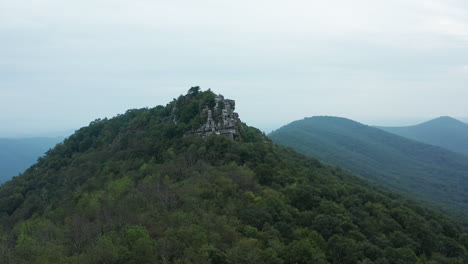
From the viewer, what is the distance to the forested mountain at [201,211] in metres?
23.1

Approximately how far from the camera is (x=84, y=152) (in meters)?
67.9

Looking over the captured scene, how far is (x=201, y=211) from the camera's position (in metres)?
29.3

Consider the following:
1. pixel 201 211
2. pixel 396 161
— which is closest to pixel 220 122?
pixel 201 211

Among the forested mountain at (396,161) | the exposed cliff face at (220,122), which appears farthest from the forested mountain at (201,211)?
the forested mountain at (396,161)

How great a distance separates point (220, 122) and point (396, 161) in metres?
130

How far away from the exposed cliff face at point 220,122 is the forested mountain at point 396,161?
7092 cm

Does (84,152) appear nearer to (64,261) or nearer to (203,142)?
(203,142)

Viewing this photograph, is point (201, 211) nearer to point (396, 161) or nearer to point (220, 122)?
point (220, 122)

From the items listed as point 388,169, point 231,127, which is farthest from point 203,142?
point 388,169

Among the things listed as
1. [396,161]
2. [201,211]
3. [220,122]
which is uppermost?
[220,122]

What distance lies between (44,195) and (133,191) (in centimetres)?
2550

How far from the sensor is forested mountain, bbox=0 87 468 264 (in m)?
23.1

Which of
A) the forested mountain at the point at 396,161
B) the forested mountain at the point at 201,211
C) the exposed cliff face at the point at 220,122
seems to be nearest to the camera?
the forested mountain at the point at 201,211

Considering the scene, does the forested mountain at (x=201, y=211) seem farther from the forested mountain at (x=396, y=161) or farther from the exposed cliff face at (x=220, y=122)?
the forested mountain at (x=396, y=161)
